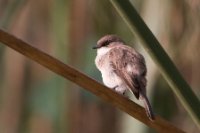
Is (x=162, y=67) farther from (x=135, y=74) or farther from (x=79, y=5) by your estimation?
(x=135, y=74)

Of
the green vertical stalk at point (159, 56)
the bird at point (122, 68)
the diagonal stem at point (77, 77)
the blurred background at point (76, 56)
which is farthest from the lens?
the bird at point (122, 68)

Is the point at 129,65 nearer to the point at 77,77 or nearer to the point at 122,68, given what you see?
the point at 122,68

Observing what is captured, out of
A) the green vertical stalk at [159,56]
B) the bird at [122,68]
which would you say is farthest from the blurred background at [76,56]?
the green vertical stalk at [159,56]

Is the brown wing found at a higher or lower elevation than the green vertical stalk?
higher

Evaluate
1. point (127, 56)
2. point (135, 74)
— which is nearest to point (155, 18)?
point (135, 74)

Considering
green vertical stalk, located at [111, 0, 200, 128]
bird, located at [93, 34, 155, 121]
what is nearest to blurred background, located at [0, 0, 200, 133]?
bird, located at [93, 34, 155, 121]

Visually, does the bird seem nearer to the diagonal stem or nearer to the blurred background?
the blurred background

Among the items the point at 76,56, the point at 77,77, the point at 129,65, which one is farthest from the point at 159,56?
the point at 129,65

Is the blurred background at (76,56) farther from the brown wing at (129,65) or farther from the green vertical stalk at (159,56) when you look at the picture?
the green vertical stalk at (159,56)
